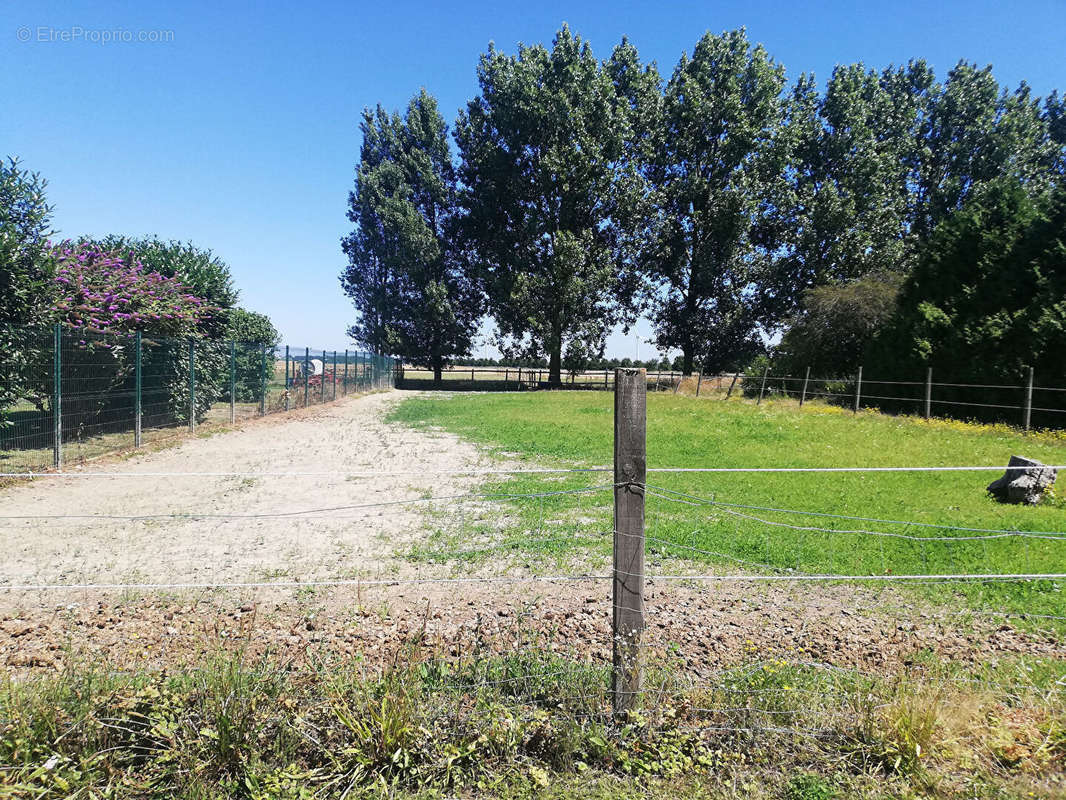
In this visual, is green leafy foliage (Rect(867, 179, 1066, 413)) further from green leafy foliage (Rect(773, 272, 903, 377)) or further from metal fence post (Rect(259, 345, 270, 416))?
metal fence post (Rect(259, 345, 270, 416))

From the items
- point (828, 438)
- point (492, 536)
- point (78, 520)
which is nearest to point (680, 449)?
point (828, 438)

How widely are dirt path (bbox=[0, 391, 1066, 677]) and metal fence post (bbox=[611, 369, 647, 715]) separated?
0.59m

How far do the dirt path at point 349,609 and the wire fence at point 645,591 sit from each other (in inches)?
0.9

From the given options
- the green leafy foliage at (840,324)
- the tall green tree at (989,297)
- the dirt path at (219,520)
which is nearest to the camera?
the dirt path at (219,520)

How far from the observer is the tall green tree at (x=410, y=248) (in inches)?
1596

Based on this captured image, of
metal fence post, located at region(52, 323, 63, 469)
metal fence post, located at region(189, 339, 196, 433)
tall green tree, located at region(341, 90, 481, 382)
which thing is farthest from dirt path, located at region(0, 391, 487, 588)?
tall green tree, located at region(341, 90, 481, 382)

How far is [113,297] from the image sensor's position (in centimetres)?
1295

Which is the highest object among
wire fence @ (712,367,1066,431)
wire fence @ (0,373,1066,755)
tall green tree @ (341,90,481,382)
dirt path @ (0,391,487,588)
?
tall green tree @ (341,90,481,382)

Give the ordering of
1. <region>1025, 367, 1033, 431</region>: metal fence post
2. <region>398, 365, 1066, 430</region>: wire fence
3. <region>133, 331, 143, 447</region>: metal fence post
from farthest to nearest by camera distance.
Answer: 1. <region>398, 365, 1066, 430</region>: wire fence
2. <region>1025, 367, 1033, 431</region>: metal fence post
3. <region>133, 331, 143, 447</region>: metal fence post

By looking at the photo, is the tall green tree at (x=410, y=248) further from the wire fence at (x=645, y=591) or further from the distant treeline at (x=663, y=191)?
the wire fence at (x=645, y=591)

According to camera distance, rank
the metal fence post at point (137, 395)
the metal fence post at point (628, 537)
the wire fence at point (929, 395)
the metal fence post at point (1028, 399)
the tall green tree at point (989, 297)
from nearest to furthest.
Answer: the metal fence post at point (628, 537) → the metal fence post at point (137, 395) → the metal fence post at point (1028, 399) → the wire fence at point (929, 395) → the tall green tree at point (989, 297)

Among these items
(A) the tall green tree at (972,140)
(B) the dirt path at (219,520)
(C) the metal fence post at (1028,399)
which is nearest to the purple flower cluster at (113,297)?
(B) the dirt path at (219,520)

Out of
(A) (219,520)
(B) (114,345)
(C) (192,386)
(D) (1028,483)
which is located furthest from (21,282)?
(D) (1028,483)

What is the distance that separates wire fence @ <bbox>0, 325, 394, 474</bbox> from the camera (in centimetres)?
948
